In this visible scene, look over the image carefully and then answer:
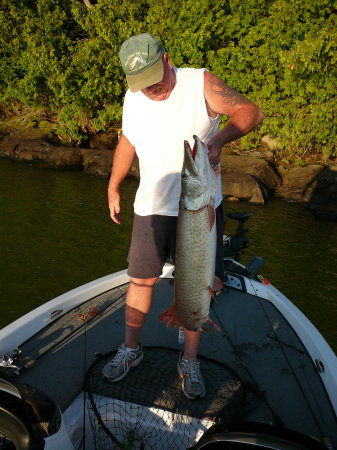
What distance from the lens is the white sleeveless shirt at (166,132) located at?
2898 millimetres

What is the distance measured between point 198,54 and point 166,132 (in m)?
16.4

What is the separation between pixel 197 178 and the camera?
2467 millimetres

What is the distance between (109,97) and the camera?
70.3ft

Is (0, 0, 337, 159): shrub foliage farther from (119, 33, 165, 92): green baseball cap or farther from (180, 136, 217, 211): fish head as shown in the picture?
(180, 136, 217, 211): fish head

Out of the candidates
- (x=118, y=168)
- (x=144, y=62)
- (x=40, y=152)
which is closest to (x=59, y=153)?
(x=40, y=152)

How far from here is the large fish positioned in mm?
2461

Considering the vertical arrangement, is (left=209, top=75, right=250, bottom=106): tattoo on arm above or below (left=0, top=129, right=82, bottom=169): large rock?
above

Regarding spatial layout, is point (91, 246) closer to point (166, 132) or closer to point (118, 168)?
point (118, 168)

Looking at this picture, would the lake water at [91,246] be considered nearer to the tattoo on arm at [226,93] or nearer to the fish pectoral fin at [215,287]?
the fish pectoral fin at [215,287]

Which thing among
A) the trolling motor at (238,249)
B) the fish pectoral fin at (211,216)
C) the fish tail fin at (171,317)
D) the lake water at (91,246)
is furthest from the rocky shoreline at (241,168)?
the fish pectoral fin at (211,216)

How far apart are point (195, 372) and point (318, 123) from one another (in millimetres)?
15754

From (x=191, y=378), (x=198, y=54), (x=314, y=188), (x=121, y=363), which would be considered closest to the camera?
(x=191, y=378)

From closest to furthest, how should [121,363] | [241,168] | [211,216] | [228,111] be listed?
1. [211,216]
2. [228,111]
3. [121,363]
4. [241,168]

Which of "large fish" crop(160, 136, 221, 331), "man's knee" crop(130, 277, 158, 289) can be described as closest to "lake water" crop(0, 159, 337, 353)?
"man's knee" crop(130, 277, 158, 289)
